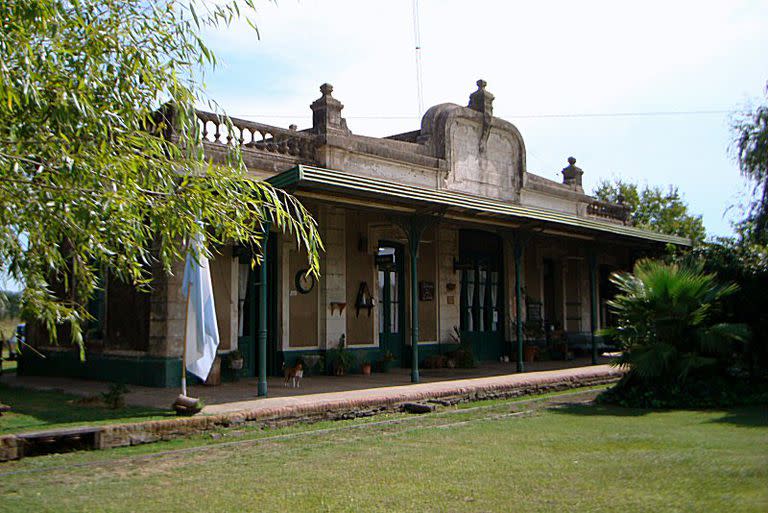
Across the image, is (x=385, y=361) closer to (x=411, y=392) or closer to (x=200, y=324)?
(x=411, y=392)

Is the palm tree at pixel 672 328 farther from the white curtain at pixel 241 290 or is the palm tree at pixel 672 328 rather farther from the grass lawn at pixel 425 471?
the white curtain at pixel 241 290

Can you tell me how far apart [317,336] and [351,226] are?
2.11m

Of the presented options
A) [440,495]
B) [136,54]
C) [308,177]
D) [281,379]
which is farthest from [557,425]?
[136,54]

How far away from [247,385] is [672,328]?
618 cm

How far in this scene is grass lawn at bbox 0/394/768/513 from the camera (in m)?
4.73

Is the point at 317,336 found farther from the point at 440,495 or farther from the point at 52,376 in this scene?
the point at 440,495

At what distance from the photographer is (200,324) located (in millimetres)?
8219

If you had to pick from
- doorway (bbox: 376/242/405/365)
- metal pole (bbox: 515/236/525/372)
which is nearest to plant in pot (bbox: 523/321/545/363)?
metal pole (bbox: 515/236/525/372)

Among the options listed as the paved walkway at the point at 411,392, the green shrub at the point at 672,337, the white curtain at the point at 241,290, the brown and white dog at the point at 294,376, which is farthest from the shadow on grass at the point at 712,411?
the white curtain at the point at 241,290

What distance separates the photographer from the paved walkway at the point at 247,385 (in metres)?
9.02

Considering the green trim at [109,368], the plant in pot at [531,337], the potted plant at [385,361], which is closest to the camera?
the green trim at [109,368]

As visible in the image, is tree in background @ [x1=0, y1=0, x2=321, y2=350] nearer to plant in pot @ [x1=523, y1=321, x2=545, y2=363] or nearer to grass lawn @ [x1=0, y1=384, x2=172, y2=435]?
grass lawn @ [x1=0, y1=384, x2=172, y2=435]

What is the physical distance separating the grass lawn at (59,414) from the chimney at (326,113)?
19.6 ft

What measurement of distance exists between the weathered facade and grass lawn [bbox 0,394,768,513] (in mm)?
2693
